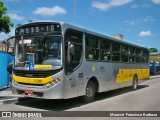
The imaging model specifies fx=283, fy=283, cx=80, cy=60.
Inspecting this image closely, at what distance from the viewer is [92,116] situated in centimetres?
894

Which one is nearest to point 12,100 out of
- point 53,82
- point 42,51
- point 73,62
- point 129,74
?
point 53,82

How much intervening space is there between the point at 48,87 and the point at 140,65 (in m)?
10.7

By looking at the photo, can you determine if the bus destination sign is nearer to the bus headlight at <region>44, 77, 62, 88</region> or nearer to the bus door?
the bus door

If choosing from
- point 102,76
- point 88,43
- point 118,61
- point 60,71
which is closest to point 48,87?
point 60,71

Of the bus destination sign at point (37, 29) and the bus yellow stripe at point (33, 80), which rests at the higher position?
the bus destination sign at point (37, 29)

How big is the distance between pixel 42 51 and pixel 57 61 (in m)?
0.69

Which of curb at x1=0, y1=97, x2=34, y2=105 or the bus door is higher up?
the bus door

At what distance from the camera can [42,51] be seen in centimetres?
994

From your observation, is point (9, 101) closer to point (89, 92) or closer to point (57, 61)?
point (57, 61)

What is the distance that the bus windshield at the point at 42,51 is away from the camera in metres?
9.74

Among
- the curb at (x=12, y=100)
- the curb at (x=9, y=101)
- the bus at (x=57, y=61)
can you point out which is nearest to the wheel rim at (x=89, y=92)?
the bus at (x=57, y=61)

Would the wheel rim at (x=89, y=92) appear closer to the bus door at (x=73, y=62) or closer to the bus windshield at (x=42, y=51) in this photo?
the bus door at (x=73, y=62)

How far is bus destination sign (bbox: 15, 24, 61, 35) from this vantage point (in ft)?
32.5

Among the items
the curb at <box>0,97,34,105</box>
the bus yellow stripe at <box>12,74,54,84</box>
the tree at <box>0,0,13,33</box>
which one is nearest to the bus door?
the bus yellow stripe at <box>12,74,54,84</box>
